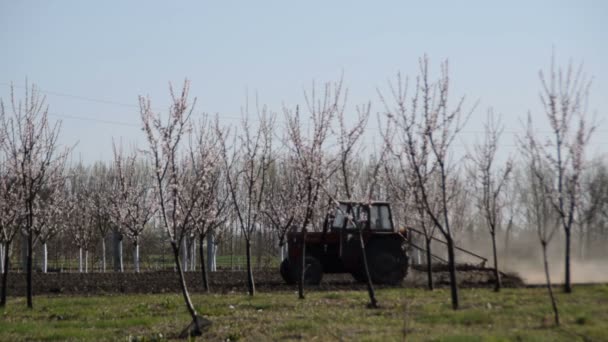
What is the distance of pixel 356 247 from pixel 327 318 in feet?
26.6

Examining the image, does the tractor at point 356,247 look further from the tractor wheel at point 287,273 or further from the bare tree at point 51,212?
the bare tree at point 51,212

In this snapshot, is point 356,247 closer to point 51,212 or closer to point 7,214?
point 7,214

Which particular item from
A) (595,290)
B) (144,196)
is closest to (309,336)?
(595,290)

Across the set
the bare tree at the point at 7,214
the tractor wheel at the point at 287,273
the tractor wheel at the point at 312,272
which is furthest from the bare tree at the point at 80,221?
the tractor wheel at the point at 312,272

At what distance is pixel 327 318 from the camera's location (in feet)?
40.4

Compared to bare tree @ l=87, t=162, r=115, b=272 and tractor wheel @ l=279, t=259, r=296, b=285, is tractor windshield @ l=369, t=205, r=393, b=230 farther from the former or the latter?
bare tree @ l=87, t=162, r=115, b=272

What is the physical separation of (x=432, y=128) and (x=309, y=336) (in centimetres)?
549

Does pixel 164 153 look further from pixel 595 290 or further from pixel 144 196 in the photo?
pixel 144 196

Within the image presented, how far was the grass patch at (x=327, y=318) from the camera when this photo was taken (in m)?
10.4

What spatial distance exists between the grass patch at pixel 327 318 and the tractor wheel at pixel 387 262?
11.4 ft

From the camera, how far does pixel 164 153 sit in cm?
1277


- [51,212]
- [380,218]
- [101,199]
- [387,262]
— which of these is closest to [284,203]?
[380,218]

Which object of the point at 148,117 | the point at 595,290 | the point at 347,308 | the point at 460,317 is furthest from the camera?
the point at 595,290

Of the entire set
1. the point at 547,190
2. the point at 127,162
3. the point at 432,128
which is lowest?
the point at 547,190
